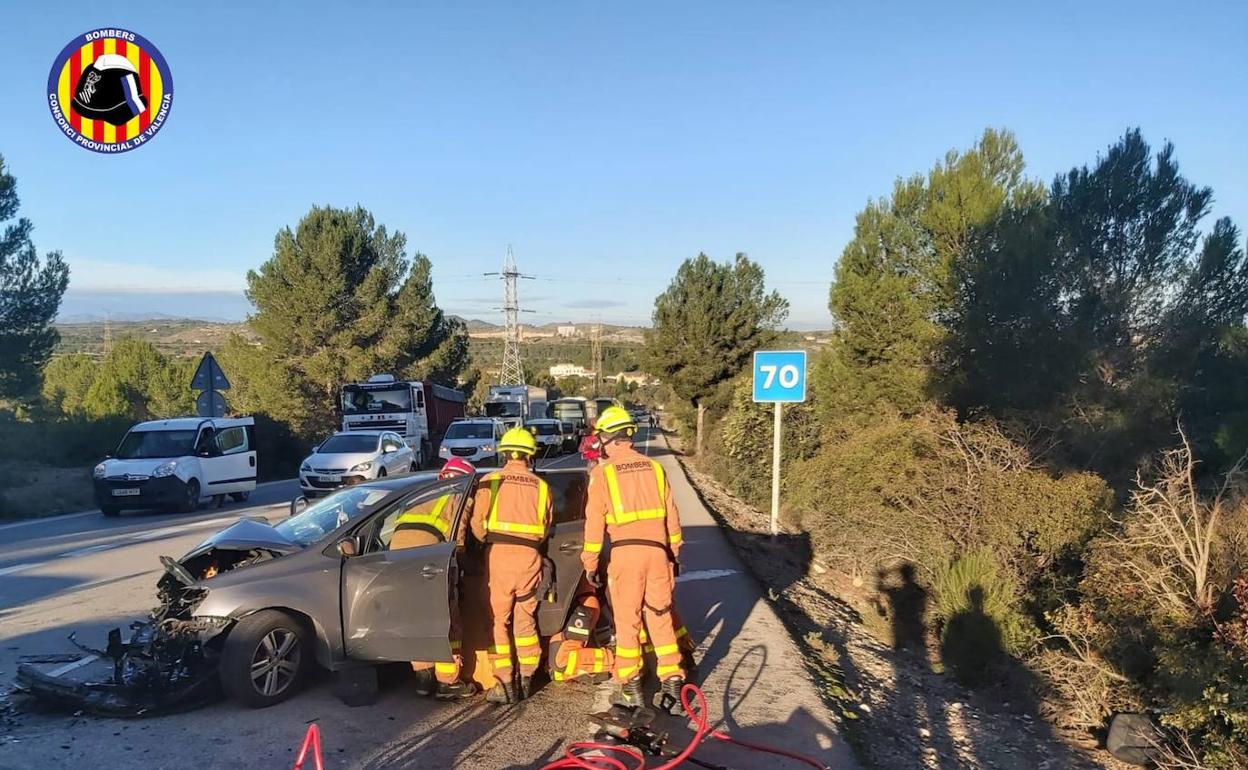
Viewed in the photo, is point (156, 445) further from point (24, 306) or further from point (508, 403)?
point (508, 403)

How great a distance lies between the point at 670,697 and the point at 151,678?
10.8 feet

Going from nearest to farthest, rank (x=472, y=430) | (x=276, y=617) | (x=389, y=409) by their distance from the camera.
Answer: (x=276, y=617) → (x=472, y=430) → (x=389, y=409)

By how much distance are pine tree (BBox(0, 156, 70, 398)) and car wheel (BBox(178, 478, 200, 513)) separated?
12754 mm

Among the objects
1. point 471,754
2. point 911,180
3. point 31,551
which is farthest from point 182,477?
point 911,180

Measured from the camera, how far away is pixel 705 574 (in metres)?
10.9

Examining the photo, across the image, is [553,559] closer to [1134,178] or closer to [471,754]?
[471,754]

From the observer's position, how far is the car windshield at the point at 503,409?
40.0 metres

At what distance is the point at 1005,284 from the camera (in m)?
17.8

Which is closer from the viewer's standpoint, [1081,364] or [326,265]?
[1081,364]

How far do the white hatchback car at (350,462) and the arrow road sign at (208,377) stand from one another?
9.90 ft

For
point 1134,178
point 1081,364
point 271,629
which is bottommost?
point 271,629

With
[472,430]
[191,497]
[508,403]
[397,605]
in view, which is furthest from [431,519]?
[508,403]

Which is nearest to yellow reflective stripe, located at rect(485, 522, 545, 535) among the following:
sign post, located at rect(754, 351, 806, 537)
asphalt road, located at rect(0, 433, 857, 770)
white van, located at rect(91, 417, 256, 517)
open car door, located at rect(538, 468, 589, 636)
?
open car door, located at rect(538, 468, 589, 636)

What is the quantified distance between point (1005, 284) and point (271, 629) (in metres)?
16.5
